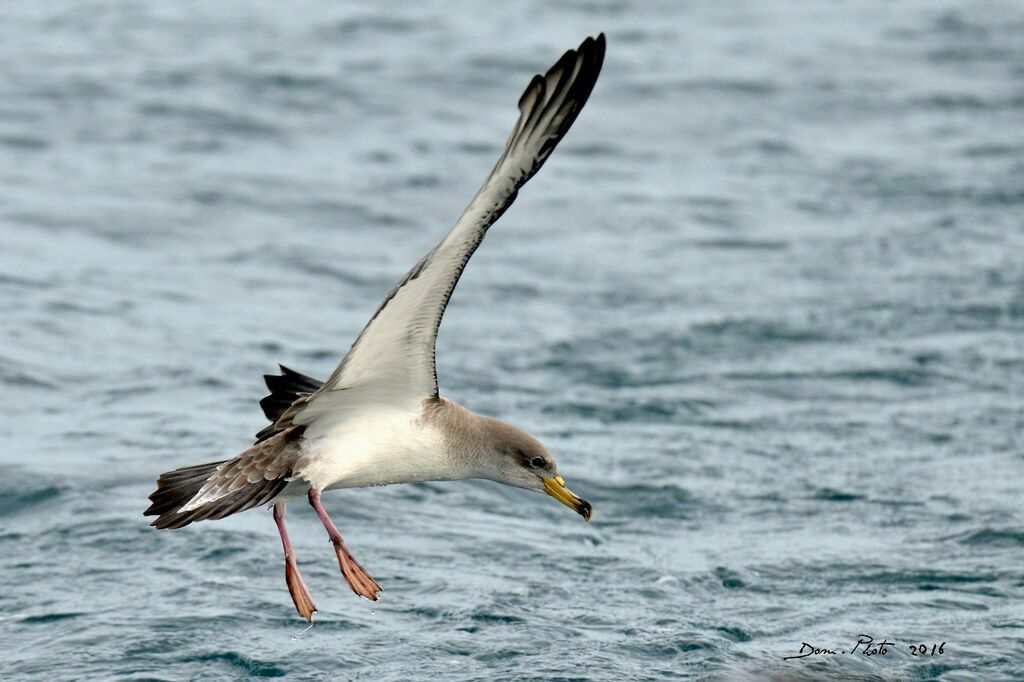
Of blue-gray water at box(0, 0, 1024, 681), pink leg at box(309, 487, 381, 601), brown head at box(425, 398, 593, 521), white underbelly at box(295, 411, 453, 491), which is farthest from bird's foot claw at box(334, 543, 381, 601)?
blue-gray water at box(0, 0, 1024, 681)

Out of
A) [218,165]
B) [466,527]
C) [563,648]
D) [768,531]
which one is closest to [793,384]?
[768,531]

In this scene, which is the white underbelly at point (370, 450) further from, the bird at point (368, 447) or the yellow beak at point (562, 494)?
the yellow beak at point (562, 494)

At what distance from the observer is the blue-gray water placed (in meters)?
9.03

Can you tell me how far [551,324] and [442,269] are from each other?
24.7 feet

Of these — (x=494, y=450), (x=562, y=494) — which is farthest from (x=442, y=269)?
(x=562, y=494)

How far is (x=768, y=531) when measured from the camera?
10.5 meters

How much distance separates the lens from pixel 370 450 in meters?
7.35

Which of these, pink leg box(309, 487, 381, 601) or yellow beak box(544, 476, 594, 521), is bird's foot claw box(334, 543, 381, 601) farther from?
yellow beak box(544, 476, 594, 521)

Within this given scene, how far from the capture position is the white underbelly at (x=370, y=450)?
24.0 ft

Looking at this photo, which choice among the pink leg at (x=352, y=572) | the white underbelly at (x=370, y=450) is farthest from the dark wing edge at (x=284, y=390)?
the pink leg at (x=352, y=572)

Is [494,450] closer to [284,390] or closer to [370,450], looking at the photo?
[370,450]

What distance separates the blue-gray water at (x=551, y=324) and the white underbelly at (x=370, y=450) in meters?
1.34

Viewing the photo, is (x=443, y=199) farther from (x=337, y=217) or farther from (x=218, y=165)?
(x=218, y=165)

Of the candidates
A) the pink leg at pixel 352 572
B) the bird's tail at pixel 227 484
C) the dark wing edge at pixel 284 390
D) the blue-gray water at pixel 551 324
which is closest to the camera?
the bird's tail at pixel 227 484
